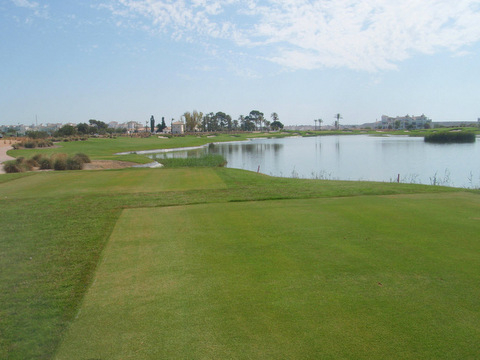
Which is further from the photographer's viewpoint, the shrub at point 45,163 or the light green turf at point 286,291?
the shrub at point 45,163

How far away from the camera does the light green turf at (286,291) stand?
3617 mm

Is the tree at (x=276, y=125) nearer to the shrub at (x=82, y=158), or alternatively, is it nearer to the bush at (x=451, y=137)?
the bush at (x=451, y=137)

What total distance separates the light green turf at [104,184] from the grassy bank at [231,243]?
0.75 feet

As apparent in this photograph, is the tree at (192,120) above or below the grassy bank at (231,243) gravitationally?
above

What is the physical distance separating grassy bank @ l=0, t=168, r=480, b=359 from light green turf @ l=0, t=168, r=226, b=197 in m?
0.23

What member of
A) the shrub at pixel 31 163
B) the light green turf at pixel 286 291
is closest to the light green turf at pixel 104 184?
the light green turf at pixel 286 291

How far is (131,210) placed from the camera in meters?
10.1

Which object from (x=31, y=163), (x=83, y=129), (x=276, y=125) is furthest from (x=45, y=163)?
(x=276, y=125)

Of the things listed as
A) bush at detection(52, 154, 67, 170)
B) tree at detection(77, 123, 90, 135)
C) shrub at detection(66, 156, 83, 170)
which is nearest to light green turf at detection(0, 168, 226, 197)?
shrub at detection(66, 156, 83, 170)

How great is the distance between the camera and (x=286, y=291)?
4.75 metres

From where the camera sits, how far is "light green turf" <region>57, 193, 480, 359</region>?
362 centimetres

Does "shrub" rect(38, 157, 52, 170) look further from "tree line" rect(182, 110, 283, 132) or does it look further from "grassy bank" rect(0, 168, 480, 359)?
"tree line" rect(182, 110, 283, 132)

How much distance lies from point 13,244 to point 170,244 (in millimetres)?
3249

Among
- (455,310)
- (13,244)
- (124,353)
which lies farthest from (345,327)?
(13,244)
